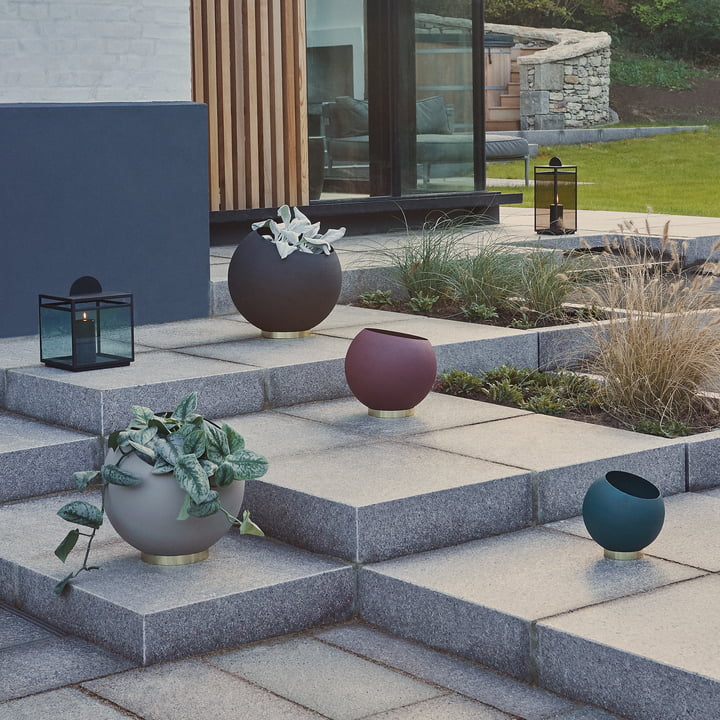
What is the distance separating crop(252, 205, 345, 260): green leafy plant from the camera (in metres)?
6.18

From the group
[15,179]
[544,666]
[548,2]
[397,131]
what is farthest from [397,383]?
[548,2]

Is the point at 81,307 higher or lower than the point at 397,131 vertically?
lower

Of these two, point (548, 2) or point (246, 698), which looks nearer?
point (246, 698)

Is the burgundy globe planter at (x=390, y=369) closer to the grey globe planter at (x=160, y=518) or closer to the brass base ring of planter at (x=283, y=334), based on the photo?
the brass base ring of planter at (x=283, y=334)

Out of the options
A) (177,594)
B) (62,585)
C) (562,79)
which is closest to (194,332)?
(62,585)

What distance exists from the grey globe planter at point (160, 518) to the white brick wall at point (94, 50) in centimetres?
324

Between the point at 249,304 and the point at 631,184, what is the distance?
481 inches

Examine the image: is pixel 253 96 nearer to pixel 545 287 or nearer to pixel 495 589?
pixel 545 287

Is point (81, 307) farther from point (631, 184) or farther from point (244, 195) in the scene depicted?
point (631, 184)

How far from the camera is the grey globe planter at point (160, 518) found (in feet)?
12.5

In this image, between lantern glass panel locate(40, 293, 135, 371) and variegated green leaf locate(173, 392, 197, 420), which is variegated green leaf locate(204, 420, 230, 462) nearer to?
variegated green leaf locate(173, 392, 197, 420)

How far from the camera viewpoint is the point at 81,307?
5.52m

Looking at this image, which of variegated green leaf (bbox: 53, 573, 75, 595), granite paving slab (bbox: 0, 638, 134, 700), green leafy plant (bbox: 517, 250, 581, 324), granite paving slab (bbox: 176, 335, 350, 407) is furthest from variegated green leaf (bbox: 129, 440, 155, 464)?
green leafy plant (bbox: 517, 250, 581, 324)

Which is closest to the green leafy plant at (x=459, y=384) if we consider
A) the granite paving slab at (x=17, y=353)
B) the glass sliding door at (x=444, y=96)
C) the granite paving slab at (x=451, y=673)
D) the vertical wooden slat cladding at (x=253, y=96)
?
the granite paving slab at (x=17, y=353)
